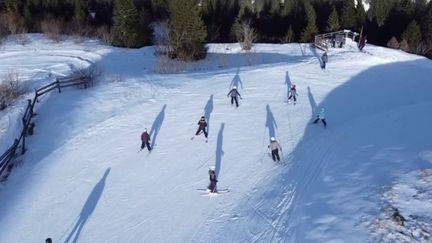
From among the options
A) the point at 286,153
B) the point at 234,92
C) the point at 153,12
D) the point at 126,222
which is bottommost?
the point at 126,222

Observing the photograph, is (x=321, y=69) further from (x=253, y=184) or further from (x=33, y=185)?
(x=33, y=185)

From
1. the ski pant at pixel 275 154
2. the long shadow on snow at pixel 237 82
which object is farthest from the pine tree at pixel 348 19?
the ski pant at pixel 275 154

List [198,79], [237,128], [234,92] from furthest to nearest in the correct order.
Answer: [198,79]
[234,92]
[237,128]

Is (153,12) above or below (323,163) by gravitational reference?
above

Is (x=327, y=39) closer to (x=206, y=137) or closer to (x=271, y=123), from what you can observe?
(x=271, y=123)

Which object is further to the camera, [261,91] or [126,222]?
[261,91]

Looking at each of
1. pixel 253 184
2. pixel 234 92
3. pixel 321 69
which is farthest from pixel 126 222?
pixel 321 69

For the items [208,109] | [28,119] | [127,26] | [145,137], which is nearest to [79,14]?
[127,26]

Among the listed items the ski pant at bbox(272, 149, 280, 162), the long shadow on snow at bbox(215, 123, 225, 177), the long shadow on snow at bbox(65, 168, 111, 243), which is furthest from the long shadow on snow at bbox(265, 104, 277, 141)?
the long shadow on snow at bbox(65, 168, 111, 243)
